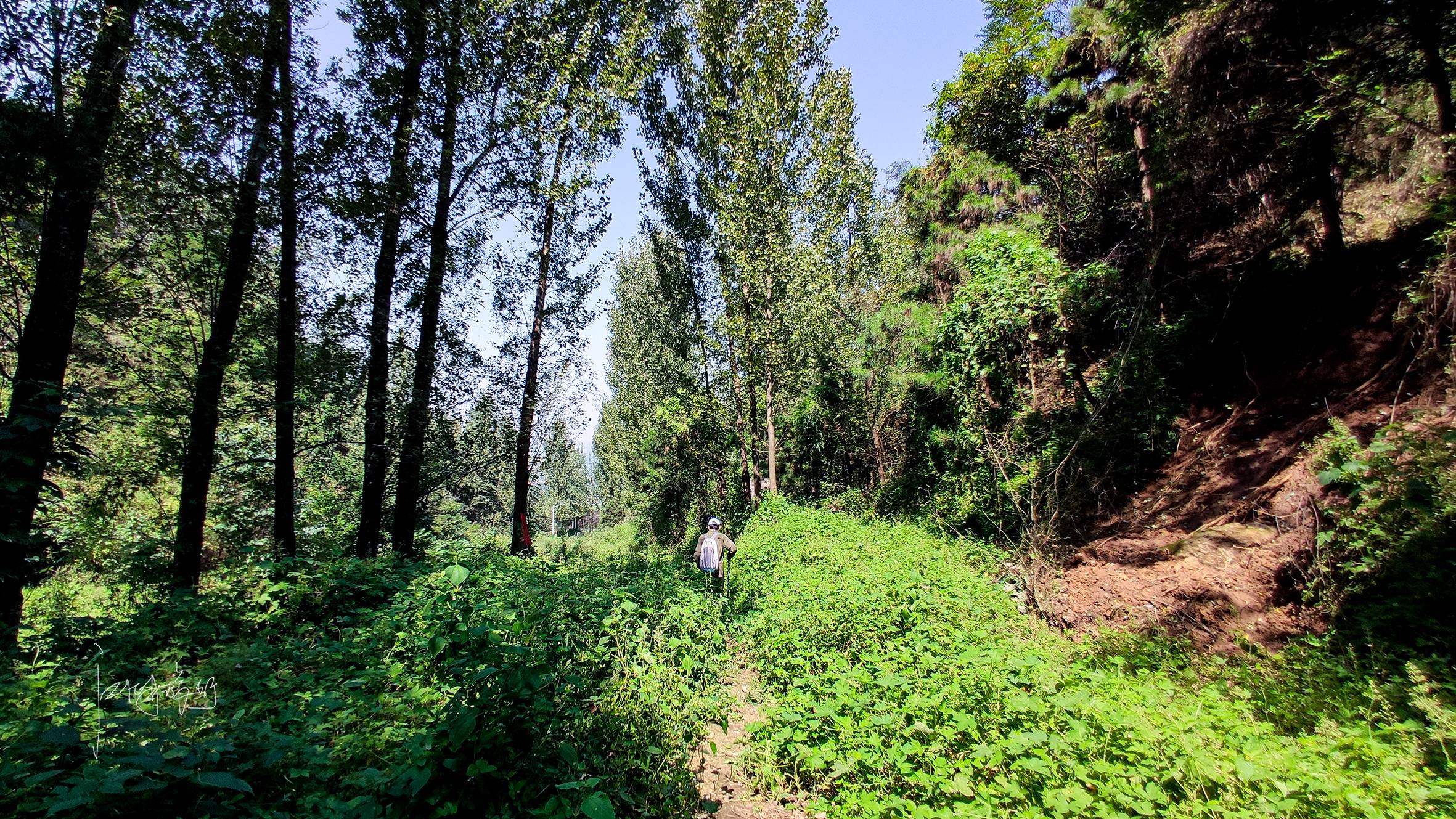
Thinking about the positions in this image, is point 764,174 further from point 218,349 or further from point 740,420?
point 218,349

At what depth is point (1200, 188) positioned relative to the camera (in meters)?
7.68

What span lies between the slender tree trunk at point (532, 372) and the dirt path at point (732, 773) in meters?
7.79

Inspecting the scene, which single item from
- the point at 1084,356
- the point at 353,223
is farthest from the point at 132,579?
the point at 1084,356

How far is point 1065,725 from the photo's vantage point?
3.31 m

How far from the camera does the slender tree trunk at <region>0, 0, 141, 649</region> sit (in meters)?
4.41

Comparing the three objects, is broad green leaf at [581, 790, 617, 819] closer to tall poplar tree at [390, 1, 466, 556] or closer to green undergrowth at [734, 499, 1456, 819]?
green undergrowth at [734, 499, 1456, 819]

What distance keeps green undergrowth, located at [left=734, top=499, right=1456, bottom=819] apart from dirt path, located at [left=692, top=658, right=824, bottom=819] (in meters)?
0.22

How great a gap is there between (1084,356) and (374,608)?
40.1ft

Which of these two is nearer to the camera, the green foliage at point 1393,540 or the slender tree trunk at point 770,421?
the green foliage at point 1393,540

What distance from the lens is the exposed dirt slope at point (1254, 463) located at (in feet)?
15.7

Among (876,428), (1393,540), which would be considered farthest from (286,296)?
(876,428)

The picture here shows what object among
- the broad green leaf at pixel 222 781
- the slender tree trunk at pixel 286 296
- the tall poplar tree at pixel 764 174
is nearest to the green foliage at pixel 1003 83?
the tall poplar tree at pixel 764 174

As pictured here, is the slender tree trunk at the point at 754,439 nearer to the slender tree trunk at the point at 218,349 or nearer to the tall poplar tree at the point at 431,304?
the tall poplar tree at the point at 431,304

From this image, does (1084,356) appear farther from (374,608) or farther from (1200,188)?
(374,608)
